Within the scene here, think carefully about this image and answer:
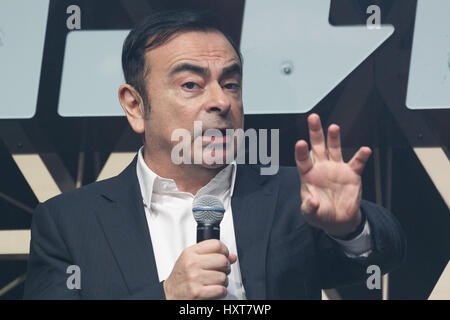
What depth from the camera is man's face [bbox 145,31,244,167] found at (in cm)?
226

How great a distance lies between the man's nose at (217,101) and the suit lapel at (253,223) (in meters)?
0.28

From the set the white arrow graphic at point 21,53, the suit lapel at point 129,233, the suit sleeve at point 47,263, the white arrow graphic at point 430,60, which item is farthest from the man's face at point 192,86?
the white arrow graphic at point 430,60

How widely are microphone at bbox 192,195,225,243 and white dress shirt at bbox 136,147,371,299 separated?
0.41 meters

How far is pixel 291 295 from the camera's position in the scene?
2164mm

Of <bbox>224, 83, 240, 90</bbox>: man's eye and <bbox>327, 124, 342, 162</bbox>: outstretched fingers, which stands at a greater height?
<bbox>224, 83, 240, 90</bbox>: man's eye

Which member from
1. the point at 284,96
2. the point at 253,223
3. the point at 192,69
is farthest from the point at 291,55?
the point at 253,223

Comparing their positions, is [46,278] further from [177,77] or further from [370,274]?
[370,274]

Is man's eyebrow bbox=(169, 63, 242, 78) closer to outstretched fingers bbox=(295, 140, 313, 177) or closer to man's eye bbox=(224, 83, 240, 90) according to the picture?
man's eye bbox=(224, 83, 240, 90)

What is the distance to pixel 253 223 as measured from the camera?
2.23 m

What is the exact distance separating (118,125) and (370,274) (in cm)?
123

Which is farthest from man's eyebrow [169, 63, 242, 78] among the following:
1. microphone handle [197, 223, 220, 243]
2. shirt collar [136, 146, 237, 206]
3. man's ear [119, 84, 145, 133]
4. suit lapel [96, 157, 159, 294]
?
microphone handle [197, 223, 220, 243]

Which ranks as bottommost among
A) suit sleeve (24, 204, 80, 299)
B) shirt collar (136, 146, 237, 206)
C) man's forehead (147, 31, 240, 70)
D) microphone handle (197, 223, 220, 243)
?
suit sleeve (24, 204, 80, 299)

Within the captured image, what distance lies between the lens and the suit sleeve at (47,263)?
218 centimetres

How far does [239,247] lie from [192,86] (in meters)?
0.60
